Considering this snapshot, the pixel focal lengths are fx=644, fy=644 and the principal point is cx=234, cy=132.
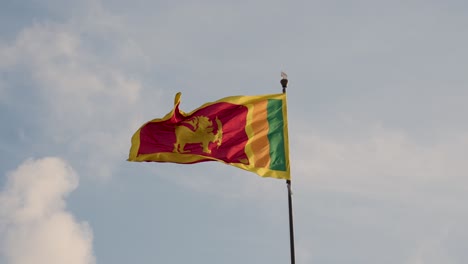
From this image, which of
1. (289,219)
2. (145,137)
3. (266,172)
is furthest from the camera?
(145,137)

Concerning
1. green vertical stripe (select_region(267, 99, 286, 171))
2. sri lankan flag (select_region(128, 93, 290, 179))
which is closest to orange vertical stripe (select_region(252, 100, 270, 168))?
sri lankan flag (select_region(128, 93, 290, 179))

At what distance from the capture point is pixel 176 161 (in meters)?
23.5

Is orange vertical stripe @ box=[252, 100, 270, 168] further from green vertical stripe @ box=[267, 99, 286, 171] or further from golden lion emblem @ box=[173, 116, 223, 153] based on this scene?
golden lion emblem @ box=[173, 116, 223, 153]

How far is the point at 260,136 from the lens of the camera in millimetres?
23859

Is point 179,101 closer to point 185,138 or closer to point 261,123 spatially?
point 185,138

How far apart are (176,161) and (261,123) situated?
138 inches

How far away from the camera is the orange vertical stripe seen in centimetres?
2306

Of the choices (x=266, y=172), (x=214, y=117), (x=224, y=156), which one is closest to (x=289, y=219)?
(x=266, y=172)

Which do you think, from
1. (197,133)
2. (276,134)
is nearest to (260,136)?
(276,134)

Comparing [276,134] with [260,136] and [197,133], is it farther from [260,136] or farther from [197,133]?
[197,133]

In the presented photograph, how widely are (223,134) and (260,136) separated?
54.3 inches

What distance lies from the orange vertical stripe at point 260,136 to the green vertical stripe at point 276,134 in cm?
15

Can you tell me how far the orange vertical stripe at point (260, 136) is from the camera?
23.1 metres

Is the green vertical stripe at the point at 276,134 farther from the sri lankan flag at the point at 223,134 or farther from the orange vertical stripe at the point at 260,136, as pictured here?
the orange vertical stripe at the point at 260,136
